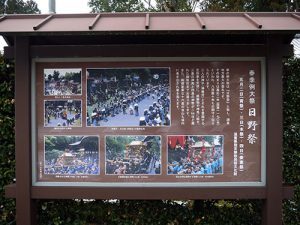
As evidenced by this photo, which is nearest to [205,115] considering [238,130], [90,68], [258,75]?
[238,130]

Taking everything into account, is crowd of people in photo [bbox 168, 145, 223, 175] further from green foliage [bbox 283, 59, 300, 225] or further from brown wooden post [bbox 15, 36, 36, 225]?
brown wooden post [bbox 15, 36, 36, 225]

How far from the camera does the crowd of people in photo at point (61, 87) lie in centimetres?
489

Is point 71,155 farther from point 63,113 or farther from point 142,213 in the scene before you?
point 142,213

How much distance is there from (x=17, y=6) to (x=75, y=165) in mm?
46325

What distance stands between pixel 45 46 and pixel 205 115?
2.30 m

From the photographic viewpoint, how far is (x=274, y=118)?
4.74 metres

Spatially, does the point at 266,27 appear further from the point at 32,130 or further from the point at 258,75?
the point at 32,130

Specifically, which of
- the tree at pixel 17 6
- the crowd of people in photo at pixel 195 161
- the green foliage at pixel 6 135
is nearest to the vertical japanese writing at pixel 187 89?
the crowd of people in photo at pixel 195 161

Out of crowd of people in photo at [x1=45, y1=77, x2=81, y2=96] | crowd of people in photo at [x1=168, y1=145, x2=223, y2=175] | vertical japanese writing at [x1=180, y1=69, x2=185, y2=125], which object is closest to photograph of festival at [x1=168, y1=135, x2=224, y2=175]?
crowd of people in photo at [x1=168, y1=145, x2=223, y2=175]

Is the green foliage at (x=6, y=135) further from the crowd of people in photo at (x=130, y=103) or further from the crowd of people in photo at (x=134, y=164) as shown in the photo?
the crowd of people in photo at (x=134, y=164)

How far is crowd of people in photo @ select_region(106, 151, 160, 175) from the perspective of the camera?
4.86 metres

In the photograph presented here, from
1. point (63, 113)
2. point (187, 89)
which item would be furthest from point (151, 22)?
point (63, 113)

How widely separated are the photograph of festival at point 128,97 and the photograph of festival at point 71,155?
288mm

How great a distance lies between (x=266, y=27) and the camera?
4.30m
